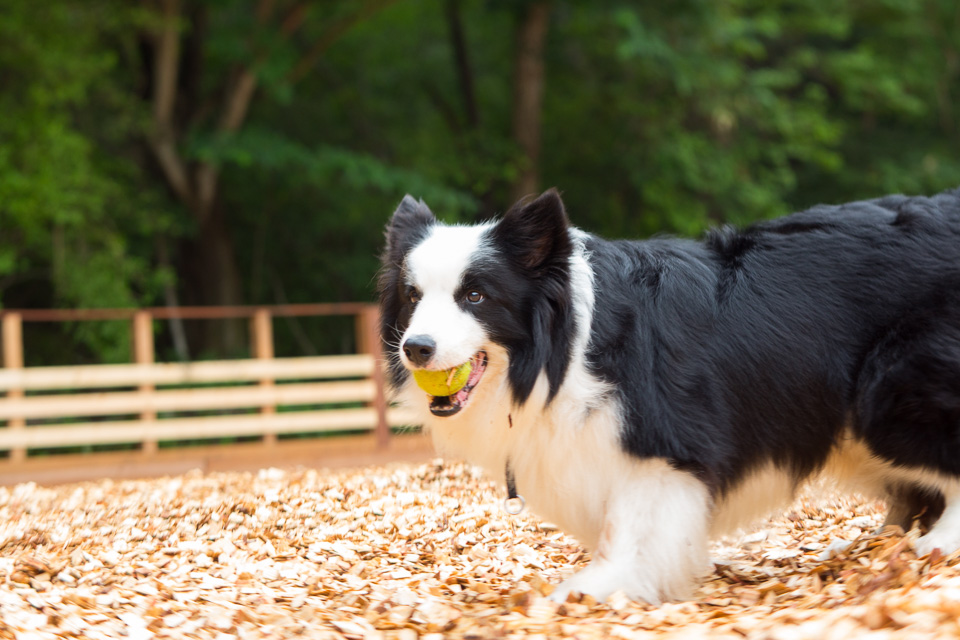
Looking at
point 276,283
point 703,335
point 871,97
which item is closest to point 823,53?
point 871,97

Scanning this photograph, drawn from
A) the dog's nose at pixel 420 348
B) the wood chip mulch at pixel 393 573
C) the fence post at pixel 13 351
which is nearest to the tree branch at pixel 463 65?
the fence post at pixel 13 351

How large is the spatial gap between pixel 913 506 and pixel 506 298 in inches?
68.4

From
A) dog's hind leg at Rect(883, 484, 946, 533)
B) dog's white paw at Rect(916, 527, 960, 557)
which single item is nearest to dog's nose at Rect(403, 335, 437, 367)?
dog's white paw at Rect(916, 527, 960, 557)

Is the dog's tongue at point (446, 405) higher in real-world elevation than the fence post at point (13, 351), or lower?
higher

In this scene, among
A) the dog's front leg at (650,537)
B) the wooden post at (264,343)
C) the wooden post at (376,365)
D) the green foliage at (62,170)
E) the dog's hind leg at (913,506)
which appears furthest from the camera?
the green foliage at (62,170)

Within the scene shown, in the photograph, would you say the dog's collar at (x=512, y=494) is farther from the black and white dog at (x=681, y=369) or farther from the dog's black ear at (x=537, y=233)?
the dog's black ear at (x=537, y=233)

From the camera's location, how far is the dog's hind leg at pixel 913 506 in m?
3.45

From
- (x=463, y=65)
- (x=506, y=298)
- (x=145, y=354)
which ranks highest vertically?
(x=463, y=65)

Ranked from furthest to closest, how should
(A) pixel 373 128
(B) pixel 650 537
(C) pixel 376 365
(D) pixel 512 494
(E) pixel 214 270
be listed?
(A) pixel 373 128 < (E) pixel 214 270 < (C) pixel 376 365 < (D) pixel 512 494 < (B) pixel 650 537

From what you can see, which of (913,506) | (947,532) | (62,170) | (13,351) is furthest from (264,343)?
(947,532)

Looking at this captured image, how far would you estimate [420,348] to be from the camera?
3.05 meters

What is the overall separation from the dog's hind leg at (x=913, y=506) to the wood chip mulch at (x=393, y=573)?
13 centimetres

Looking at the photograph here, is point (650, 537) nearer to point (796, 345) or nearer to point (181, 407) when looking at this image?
point (796, 345)

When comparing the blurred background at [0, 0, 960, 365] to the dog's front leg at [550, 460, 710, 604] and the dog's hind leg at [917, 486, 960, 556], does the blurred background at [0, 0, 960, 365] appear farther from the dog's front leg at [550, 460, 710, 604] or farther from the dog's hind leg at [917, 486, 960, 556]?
the dog's hind leg at [917, 486, 960, 556]
